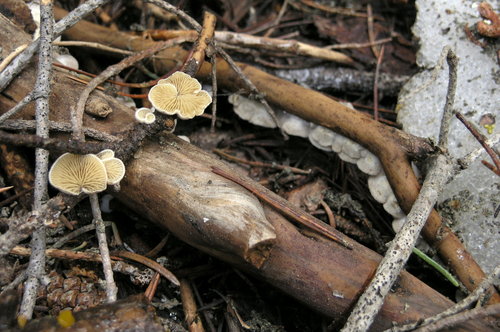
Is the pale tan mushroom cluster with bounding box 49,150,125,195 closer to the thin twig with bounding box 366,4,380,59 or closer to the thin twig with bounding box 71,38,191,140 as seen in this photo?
the thin twig with bounding box 71,38,191,140

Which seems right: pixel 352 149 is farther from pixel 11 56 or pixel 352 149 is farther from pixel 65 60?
pixel 11 56

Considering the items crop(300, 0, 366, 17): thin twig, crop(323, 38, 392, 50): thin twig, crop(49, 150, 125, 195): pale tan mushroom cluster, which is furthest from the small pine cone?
crop(300, 0, 366, 17): thin twig

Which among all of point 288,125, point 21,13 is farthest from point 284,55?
point 21,13

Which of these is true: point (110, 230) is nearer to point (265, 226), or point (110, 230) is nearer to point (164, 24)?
point (265, 226)

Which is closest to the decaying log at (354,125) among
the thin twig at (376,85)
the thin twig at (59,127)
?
the thin twig at (376,85)

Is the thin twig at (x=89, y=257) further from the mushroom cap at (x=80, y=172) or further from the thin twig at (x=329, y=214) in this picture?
the thin twig at (x=329, y=214)

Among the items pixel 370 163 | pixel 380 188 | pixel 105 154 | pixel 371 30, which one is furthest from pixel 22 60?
pixel 371 30
